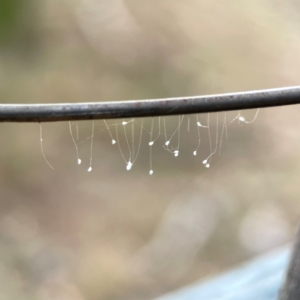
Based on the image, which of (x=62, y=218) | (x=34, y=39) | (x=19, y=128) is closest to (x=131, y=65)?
(x=34, y=39)

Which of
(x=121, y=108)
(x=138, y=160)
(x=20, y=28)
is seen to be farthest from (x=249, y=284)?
(x=20, y=28)

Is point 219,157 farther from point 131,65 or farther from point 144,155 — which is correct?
point 131,65

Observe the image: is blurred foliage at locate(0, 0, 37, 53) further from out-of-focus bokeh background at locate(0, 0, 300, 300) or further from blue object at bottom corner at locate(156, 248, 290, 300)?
blue object at bottom corner at locate(156, 248, 290, 300)

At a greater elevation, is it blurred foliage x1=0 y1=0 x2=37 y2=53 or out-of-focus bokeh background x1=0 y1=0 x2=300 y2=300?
blurred foliage x1=0 y1=0 x2=37 y2=53

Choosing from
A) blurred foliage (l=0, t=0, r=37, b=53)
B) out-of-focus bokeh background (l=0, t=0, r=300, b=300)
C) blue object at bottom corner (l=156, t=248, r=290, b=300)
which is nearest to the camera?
blue object at bottom corner (l=156, t=248, r=290, b=300)

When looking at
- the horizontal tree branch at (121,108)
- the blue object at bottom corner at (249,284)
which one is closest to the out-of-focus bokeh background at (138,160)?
the blue object at bottom corner at (249,284)

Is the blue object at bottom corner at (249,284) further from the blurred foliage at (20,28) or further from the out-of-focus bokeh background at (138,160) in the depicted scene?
the blurred foliage at (20,28)

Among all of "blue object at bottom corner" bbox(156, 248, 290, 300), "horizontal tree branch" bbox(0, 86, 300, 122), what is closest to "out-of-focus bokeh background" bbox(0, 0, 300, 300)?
"blue object at bottom corner" bbox(156, 248, 290, 300)
